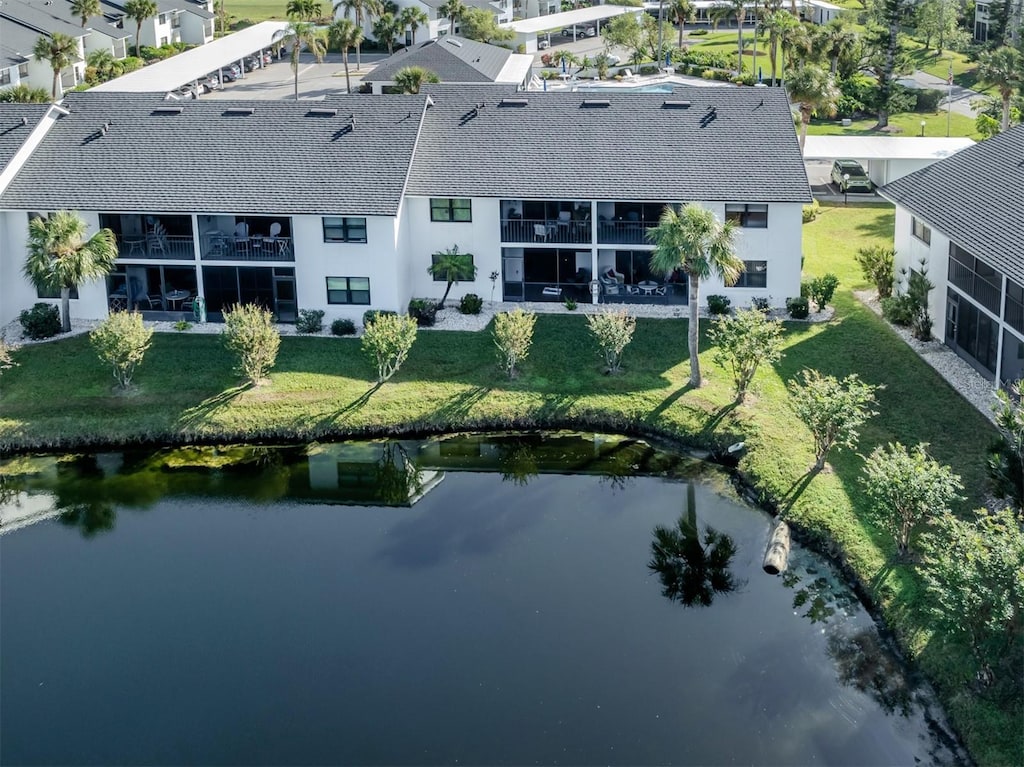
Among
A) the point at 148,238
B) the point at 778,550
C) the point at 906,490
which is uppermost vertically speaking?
the point at 148,238

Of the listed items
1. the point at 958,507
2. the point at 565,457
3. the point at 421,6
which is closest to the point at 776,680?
the point at 958,507

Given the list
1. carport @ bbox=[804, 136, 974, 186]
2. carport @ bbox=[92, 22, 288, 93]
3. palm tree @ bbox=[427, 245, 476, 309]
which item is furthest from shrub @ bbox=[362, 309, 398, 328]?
carport @ bbox=[92, 22, 288, 93]

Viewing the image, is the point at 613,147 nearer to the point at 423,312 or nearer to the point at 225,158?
the point at 423,312

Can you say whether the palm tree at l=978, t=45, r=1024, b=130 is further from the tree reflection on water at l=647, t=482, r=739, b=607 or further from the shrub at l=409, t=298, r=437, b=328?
the tree reflection on water at l=647, t=482, r=739, b=607

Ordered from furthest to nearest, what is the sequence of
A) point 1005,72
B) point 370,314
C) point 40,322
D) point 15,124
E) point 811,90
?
point 1005,72 < point 811,90 < point 15,124 < point 370,314 < point 40,322

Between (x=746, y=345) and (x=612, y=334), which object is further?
(x=612, y=334)

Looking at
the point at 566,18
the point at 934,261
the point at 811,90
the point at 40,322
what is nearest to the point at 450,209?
the point at 40,322

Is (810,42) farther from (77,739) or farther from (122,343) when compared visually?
(77,739)
